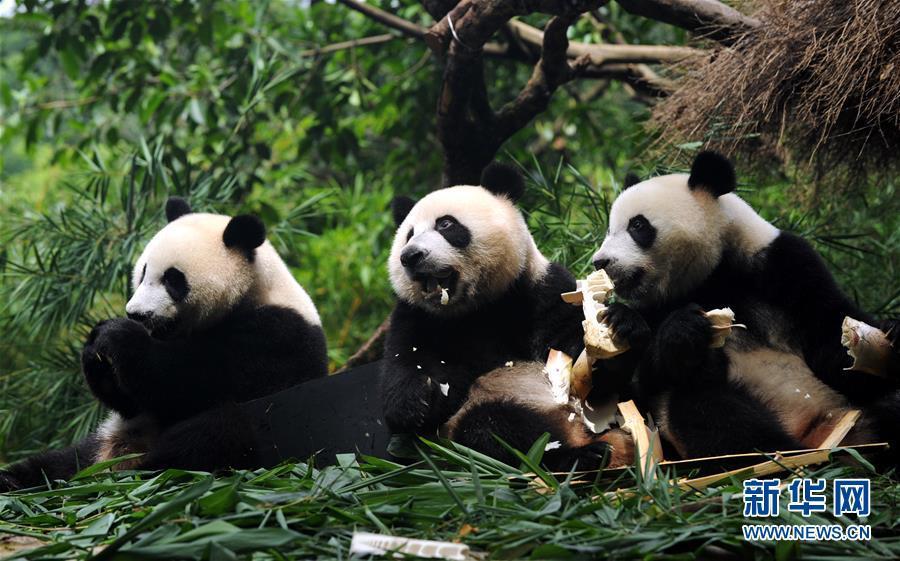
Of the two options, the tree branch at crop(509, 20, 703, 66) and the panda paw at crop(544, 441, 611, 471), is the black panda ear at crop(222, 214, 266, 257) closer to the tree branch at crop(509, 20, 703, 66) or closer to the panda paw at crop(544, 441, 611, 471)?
the panda paw at crop(544, 441, 611, 471)

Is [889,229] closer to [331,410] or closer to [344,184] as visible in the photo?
[331,410]

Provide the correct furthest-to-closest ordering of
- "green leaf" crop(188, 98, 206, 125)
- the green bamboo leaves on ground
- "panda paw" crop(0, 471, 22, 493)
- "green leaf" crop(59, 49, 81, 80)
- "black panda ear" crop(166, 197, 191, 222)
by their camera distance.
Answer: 1. "green leaf" crop(59, 49, 81, 80)
2. "green leaf" crop(188, 98, 206, 125)
3. "black panda ear" crop(166, 197, 191, 222)
4. "panda paw" crop(0, 471, 22, 493)
5. the green bamboo leaves on ground

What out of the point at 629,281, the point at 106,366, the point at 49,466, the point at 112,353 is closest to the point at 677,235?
the point at 629,281

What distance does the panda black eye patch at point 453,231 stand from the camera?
3865 mm

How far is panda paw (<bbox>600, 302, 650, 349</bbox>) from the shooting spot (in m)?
3.41

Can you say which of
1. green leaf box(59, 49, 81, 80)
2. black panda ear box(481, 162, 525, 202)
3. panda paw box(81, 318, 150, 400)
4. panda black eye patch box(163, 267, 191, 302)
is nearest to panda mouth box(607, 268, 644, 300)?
black panda ear box(481, 162, 525, 202)

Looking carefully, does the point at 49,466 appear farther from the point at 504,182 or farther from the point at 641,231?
the point at 641,231

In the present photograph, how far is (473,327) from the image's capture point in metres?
3.94

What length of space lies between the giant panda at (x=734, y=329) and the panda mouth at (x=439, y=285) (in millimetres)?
601

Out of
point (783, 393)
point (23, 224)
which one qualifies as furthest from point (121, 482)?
point (23, 224)

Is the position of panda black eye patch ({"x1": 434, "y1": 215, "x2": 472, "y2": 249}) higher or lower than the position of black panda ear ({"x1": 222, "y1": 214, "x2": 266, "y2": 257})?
lower

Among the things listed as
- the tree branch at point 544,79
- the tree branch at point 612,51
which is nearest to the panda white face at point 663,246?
the tree branch at point 544,79

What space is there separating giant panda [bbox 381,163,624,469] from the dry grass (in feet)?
4.41

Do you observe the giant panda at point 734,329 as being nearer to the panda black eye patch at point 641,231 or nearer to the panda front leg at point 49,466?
the panda black eye patch at point 641,231
